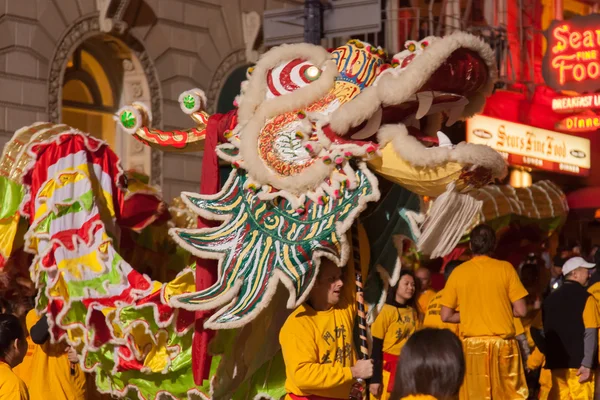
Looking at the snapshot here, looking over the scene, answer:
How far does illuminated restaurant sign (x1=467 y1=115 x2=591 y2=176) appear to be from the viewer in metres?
23.0

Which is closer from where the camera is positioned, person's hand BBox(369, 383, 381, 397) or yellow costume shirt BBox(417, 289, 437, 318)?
person's hand BBox(369, 383, 381, 397)

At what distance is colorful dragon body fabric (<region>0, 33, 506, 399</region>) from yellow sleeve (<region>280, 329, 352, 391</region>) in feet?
1.30

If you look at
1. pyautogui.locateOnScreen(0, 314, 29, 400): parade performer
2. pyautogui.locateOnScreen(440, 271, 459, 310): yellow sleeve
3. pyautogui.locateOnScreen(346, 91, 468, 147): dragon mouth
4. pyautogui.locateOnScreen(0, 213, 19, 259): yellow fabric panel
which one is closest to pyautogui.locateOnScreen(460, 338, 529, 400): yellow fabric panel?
pyautogui.locateOnScreen(440, 271, 459, 310): yellow sleeve

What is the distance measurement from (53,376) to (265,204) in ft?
8.36

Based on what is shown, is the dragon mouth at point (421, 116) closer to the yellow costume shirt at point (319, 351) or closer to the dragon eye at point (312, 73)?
the dragon eye at point (312, 73)

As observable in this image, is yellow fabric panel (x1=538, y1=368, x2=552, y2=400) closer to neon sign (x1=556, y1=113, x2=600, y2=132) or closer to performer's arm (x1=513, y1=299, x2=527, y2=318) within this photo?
performer's arm (x1=513, y1=299, x2=527, y2=318)

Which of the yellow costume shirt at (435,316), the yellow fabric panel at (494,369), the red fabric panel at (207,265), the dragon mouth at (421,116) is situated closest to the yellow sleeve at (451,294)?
the yellow fabric panel at (494,369)

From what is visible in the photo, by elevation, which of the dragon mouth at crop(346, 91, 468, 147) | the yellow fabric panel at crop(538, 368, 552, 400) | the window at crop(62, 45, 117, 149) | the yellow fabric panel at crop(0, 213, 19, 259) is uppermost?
the window at crop(62, 45, 117, 149)

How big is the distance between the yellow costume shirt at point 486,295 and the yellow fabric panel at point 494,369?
82 mm

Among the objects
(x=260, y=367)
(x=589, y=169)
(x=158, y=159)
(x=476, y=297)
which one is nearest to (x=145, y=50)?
(x=158, y=159)

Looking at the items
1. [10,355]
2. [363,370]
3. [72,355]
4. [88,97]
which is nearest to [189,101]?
[72,355]

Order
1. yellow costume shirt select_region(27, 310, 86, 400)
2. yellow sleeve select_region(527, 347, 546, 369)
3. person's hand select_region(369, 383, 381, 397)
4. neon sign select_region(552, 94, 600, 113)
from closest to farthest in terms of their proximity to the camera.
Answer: person's hand select_region(369, 383, 381, 397) < yellow costume shirt select_region(27, 310, 86, 400) < yellow sleeve select_region(527, 347, 546, 369) < neon sign select_region(552, 94, 600, 113)

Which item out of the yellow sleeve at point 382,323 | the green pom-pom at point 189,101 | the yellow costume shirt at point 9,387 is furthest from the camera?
the yellow sleeve at point 382,323

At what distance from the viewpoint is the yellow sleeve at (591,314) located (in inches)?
403
